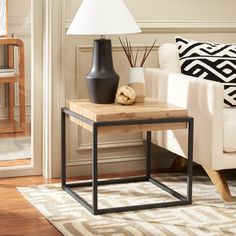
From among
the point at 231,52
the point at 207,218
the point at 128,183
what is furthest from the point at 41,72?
the point at 207,218

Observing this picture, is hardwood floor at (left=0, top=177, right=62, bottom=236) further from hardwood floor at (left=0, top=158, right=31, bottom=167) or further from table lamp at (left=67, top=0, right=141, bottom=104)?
table lamp at (left=67, top=0, right=141, bottom=104)

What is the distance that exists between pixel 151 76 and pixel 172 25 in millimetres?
394

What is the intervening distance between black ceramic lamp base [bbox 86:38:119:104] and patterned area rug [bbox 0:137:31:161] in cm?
70

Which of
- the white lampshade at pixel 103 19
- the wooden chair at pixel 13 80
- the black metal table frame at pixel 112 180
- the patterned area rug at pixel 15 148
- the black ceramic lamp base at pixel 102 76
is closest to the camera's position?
the black metal table frame at pixel 112 180

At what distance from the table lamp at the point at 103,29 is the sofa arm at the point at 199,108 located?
15.9 inches

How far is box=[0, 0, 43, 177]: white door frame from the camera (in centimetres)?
396

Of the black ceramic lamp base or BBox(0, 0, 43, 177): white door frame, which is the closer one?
the black ceramic lamp base

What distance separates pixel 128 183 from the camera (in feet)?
12.9

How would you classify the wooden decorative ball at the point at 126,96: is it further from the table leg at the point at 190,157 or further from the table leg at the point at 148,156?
the table leg at the point at 148,156

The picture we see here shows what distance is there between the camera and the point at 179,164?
13.8ft

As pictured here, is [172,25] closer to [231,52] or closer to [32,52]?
[231,52]

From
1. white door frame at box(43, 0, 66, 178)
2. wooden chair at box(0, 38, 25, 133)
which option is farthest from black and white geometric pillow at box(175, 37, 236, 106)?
wooden chair at box(0, 38, 25, 133)

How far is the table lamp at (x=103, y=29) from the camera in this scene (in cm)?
343

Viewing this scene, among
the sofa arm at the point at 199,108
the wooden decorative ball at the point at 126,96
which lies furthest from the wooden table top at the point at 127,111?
the sofa arm at the point at 199,108
